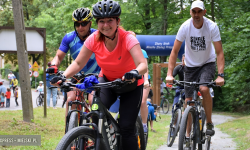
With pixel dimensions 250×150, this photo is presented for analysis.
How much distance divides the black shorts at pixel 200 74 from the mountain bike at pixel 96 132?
2027 mm

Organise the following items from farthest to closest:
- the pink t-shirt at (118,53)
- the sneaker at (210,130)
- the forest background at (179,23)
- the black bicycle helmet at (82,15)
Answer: the forest background at (179,23) < the sneaker at (210,130) < the black bicycle helmet at (82,15) < the pink t-shirt at (118,53)

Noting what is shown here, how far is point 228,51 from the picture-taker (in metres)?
14.5

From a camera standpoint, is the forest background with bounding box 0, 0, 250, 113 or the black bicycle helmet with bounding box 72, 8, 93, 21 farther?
the forest background with bounding box 0, 0, 250, 113

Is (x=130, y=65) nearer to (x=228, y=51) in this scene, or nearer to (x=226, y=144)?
(x=226, y=144)

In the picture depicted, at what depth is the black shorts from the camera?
4.99 metres

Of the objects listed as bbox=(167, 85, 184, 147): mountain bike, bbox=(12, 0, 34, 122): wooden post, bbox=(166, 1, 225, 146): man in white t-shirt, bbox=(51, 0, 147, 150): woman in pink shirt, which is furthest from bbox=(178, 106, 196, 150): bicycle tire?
bbox=(12, 0, 34, 122): wooden post

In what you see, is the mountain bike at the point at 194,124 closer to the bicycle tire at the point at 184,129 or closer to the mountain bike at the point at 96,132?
the bicycle tire at the point at 184,129

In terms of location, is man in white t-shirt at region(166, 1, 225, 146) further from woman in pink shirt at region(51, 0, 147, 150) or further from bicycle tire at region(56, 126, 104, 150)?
bicycle tire at region(56, 126, 104, 150)

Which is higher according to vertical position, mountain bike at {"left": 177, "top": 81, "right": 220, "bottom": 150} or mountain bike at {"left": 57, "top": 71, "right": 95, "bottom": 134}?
Answer: mountain bike at {"left": 57, "top": 71, "right": 95, "bottom": 134}

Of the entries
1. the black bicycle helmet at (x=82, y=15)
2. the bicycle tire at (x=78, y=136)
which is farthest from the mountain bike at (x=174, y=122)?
the bicycle tire at (x=78, y=136)

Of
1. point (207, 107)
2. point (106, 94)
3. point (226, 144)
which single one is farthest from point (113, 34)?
point (226, 144)

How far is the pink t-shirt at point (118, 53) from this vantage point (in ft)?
11.5

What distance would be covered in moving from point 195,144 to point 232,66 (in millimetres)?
9986

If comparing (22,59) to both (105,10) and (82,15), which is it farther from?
(105,10)
